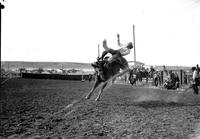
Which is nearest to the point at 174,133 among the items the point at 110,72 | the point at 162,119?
the point at 162,119

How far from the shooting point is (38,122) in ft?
18.0

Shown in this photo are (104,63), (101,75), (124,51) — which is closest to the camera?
(101,75)

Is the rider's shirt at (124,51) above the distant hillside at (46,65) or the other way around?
the other way around

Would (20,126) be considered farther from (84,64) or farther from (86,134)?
(84,64)

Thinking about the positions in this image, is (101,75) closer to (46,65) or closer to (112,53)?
(112,53)

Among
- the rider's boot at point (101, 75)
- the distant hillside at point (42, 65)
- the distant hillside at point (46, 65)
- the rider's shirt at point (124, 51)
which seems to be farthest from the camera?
the distant hillside at point (42, 65)

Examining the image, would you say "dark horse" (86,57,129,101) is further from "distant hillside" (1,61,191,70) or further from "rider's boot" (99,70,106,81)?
"distant hillside" (1,61,191,70)

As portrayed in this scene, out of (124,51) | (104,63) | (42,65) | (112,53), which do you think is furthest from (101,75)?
(42,65)

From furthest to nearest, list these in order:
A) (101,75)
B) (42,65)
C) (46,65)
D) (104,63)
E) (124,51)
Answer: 1. (42,65)
2. (46,65)
3. (124,51)
4. (104,63)
5. (101,75)

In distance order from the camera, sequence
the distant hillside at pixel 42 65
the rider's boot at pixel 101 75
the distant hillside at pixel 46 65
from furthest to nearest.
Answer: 1. the distant hillside at pixel 42 65
2. the distant hillside at pixel 46 65
3. the rider's boot at pixel 101 75

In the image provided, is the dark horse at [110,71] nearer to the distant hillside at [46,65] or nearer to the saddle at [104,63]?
the saddle at [104,63]

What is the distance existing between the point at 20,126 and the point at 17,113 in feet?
5.91

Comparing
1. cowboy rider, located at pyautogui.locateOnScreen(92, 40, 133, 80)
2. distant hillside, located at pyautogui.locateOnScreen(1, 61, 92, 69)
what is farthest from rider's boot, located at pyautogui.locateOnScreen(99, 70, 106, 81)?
distant hillside, located at pyautogui.locateOnScreen(1, 61, 92, 69)

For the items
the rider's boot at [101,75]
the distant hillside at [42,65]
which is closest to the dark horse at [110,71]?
the rider's boot at [101,75]
